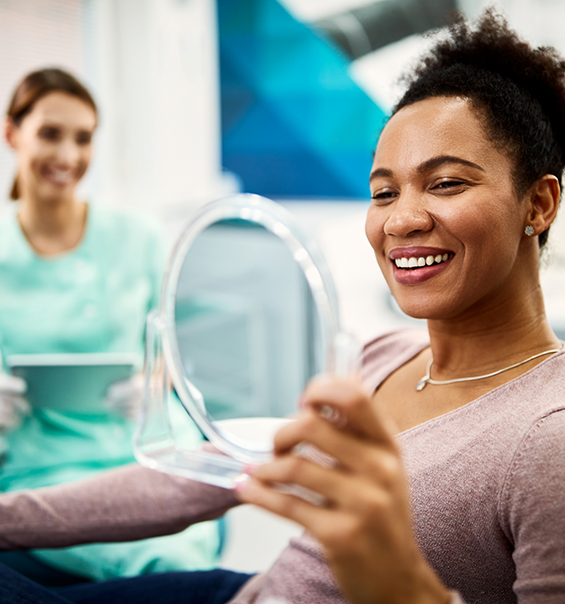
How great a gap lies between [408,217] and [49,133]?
1232 millimetres

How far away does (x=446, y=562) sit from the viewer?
2.20 ft

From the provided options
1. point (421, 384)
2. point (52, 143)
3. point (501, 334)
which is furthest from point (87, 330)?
point (501, 334)

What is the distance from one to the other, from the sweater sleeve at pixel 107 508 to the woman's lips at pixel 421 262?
42cm

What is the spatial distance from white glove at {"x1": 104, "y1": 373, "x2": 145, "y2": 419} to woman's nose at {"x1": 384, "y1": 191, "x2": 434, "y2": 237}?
0.77 metres

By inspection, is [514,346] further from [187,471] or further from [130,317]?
[130,317]

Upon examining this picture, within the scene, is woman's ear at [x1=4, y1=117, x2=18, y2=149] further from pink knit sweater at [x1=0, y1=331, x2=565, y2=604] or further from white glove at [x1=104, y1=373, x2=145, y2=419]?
pink knit sweater at [x1=0, y1=331, x2=565, y2=604]

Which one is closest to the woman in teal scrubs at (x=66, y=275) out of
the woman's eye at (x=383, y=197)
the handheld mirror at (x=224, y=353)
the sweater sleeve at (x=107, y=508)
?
the handheld mirror at (x=224, y=353)

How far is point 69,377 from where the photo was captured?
1.23 metres

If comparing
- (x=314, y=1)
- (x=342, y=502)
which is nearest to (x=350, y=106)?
(x=314, y=1)

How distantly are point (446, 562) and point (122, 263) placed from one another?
1.22m

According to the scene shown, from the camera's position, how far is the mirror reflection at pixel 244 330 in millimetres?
774

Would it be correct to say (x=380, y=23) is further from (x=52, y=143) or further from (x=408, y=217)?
(x=408, y=217)

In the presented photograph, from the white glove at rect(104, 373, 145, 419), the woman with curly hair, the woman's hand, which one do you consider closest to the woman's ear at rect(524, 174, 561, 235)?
the woman with curly hair

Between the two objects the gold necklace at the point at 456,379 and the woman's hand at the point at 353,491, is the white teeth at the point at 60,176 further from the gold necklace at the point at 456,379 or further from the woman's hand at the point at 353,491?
the woman's hand at the point at 353,491
